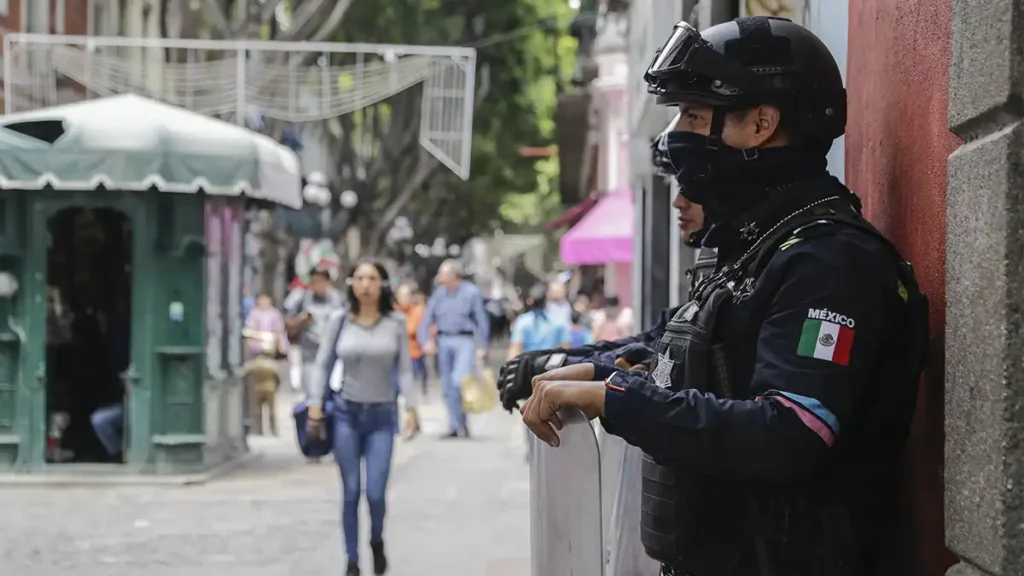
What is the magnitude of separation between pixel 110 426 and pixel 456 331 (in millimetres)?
4609

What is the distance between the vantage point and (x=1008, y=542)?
191cm

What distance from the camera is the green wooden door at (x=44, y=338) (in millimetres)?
11930

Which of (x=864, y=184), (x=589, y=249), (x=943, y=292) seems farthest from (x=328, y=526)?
(x=589, y=249)

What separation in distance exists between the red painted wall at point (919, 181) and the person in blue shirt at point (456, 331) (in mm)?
12244

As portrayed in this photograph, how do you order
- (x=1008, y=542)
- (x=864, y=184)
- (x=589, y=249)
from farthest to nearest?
(x=589, y=249) → (x=864, y=184) → (x=1008, y=542)

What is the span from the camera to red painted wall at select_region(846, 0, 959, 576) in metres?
2.53

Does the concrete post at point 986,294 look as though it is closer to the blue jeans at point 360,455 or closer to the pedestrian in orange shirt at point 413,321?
the blue jeans at point 360,455

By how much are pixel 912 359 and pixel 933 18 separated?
2.31ft

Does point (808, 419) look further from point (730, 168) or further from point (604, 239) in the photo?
point (604, 239)

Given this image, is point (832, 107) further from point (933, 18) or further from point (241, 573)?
point (241, 573)

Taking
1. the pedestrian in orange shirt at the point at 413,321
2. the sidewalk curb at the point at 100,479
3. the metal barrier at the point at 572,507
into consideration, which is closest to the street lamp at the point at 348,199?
the pedestrian in orange shirt at the point at 413,321

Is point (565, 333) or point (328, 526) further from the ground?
point (565, 333)

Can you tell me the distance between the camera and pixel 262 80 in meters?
18.2

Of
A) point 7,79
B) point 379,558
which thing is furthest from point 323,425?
point 7,79
